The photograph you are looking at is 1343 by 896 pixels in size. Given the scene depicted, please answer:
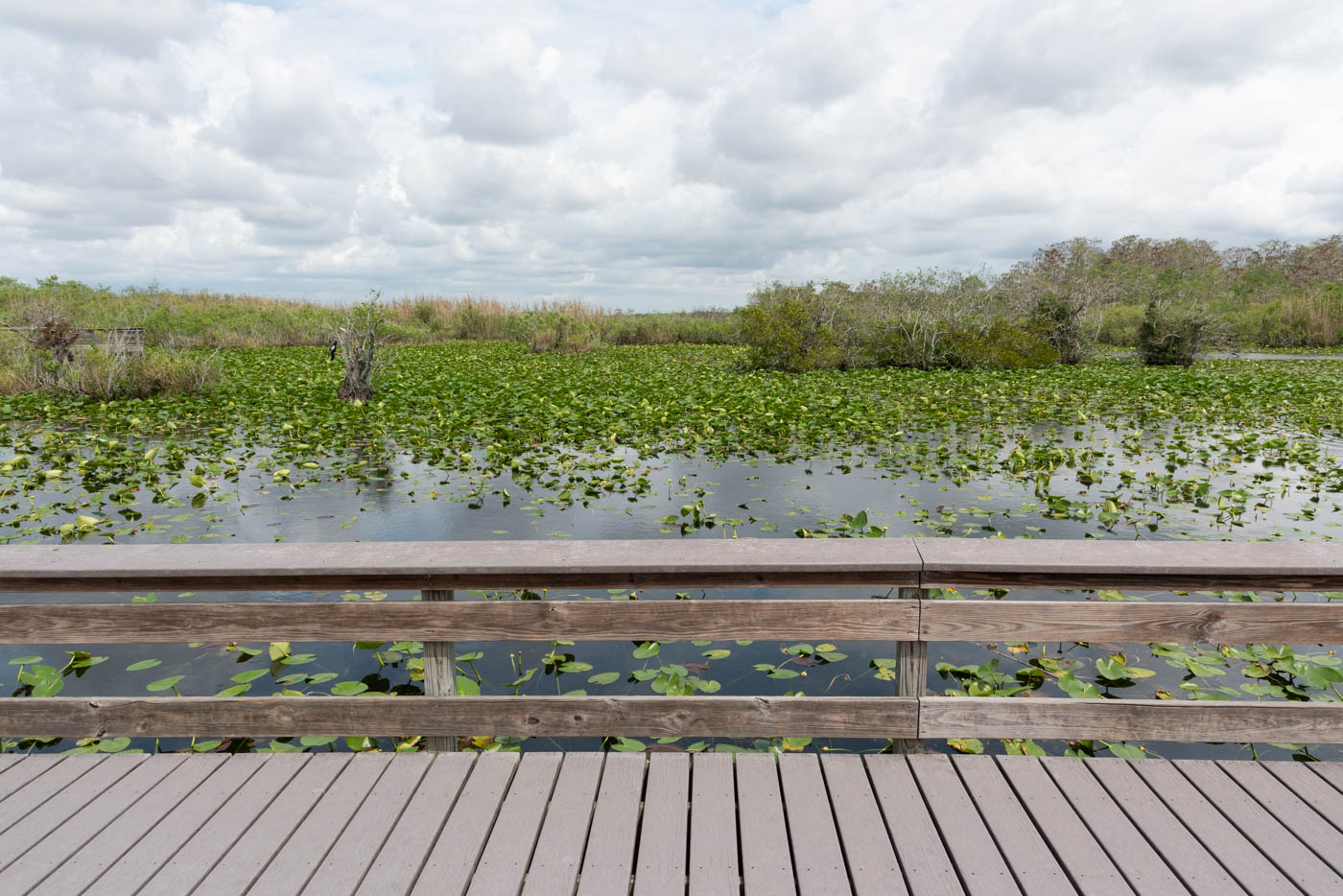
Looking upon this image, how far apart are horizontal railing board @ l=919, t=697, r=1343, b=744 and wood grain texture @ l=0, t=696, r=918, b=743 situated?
12 centimetres

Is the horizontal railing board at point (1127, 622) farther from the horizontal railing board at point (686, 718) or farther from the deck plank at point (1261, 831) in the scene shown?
the deck plank at point (1261, 831)

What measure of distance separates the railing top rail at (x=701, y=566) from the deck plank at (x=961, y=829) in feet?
1.81

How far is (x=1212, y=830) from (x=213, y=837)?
254 cm

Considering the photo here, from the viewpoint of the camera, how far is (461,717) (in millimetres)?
2059

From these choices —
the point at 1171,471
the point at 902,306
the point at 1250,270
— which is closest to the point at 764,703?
the point at 1171,471

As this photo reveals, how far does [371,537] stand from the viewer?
214 inches

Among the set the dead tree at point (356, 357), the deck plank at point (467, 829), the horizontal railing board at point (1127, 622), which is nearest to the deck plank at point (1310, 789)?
the horizontal railing board at point (1127, 622)

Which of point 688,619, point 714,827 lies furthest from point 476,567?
point 714,827

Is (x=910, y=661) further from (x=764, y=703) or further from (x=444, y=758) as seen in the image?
(x=444, y=758)

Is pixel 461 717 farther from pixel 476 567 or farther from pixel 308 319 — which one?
pixel 308 319

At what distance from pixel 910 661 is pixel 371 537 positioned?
4.55 metres

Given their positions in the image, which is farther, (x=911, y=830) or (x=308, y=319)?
(x=308, y=319)

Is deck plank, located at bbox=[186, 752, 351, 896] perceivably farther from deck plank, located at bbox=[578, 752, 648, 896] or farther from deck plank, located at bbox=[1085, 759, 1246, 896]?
deck plank, located at bbox=[1085, 759, 1246, 896]

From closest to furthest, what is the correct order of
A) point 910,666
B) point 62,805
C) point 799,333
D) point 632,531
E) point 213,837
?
point 213,837
point 62,805
point 910,666
point 632,531
point 799,333
